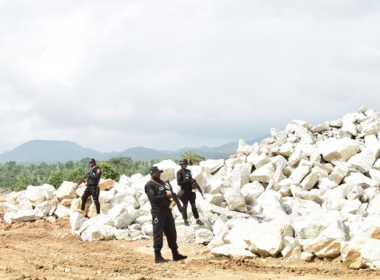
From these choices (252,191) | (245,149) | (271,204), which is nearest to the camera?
(271,204)

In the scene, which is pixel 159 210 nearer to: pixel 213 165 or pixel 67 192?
pixel 67 192

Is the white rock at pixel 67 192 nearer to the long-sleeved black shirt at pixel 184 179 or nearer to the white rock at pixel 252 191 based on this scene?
the long-sleeved black shirt at pixel 184 179

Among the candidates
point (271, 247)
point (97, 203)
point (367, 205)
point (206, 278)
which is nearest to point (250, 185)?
point (367, 205)

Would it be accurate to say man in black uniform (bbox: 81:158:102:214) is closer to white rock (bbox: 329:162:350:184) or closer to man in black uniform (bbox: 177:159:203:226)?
man in black uniform (bbox: 177:159:203:226)

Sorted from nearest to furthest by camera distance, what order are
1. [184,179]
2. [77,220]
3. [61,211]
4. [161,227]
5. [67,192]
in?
[161,227], [184,179], [77,220], [61,211], [67,192]

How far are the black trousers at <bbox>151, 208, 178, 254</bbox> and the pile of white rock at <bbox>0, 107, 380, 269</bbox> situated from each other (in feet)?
3.70

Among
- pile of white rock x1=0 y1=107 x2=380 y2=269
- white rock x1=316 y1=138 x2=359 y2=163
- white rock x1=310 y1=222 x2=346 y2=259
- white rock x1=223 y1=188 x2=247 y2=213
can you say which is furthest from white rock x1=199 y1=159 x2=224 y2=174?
white rock x1=310 y1=222 x2=346 y2=259

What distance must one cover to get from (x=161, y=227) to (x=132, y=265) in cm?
96

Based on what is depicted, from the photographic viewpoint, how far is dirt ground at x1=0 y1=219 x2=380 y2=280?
24.5 ft

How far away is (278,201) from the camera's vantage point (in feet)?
42.4

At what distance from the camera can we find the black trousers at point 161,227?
28.3ft

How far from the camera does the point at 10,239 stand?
39.8ft

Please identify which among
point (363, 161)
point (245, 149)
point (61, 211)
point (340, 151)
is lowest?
point (61, 211)

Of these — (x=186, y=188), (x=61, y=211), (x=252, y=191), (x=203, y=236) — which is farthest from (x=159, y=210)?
(x=61, y=211)
